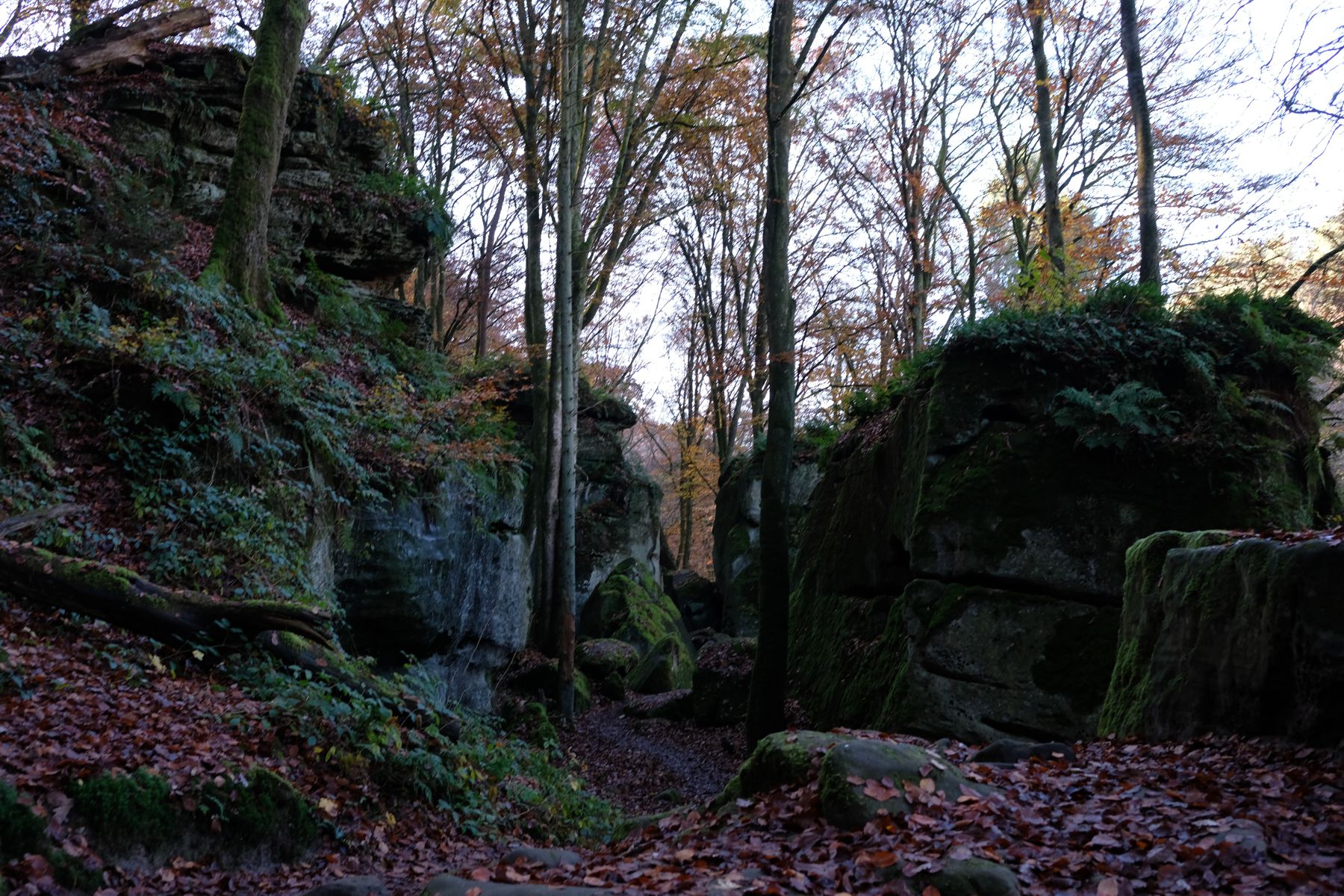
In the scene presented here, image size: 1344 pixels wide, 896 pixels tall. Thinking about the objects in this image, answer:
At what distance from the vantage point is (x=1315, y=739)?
479 cm

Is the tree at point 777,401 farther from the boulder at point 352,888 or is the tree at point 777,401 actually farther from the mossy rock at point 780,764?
the boulder at point 352,888

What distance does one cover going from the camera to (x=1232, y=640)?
5371mm

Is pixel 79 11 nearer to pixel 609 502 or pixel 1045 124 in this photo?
pixel 609 502

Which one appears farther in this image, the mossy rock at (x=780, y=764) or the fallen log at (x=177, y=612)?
the fallen log at (x=177, y=612)

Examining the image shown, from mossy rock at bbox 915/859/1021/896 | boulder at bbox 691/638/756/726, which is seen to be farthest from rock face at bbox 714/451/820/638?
mossy rock at bbox 915/859/1021/896

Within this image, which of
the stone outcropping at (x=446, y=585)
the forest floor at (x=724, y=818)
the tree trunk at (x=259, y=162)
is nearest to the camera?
the forest floor at (x=724, y=818)

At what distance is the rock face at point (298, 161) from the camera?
1318cm

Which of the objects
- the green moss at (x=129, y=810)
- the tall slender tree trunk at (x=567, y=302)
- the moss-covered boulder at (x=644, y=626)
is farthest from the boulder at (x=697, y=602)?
the green moss at (x=129, y=810)

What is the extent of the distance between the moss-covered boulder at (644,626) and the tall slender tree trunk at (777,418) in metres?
8.03

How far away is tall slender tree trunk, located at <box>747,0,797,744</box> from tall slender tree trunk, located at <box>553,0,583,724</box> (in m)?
4.32

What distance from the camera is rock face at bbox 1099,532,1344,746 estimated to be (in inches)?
187

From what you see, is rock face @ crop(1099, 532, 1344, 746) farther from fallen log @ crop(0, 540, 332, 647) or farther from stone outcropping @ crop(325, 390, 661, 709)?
stone outcropping @ crop(325, 390, 661, 709)

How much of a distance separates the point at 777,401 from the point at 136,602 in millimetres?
7653

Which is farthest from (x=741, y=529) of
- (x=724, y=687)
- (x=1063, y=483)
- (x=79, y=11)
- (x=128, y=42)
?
(x=79, y=11)
